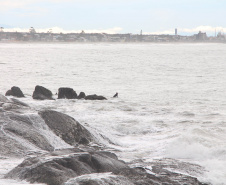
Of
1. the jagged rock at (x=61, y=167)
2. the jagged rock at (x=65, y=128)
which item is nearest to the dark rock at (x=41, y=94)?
the jagged rock at (x=65, y=128)

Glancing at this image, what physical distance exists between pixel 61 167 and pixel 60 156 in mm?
435

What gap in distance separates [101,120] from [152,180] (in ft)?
29.8

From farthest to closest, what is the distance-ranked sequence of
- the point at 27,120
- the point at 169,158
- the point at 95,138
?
the point at 95,138 < the point at 27,120 < the point at 169,158

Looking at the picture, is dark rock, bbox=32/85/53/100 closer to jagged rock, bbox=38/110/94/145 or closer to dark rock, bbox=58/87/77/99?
dark rock, bbox=58/87/77/99

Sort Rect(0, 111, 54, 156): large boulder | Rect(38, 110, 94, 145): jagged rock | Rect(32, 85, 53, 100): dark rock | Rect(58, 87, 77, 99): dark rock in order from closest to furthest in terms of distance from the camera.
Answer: Rect(0, 111, 54, 156): large boulder
Rect(38, 110, 94, 145): jagged rock
Rect(32, 85, 53, 100): dark rock
Rect(58, 87, 77, 99): dark rock

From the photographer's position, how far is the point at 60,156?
782 cm

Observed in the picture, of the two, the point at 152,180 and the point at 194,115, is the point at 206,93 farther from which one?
the point at 152,180

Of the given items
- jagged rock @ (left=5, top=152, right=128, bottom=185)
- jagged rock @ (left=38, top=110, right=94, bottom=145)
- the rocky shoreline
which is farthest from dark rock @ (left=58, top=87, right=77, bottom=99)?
jagged rock @ (left=5, top=152, right=128, bottom=185)

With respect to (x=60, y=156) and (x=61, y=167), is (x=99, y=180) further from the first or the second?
(x=60, y=156)

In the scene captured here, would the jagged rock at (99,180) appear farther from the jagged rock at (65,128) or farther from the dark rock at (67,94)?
the dark rock at (67,94)

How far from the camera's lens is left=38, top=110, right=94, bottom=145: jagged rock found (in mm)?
11562

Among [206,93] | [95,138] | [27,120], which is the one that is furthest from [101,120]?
[206,93]

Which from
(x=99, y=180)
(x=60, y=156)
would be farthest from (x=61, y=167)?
(x=99, y=180)

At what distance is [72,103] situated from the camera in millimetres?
21484
